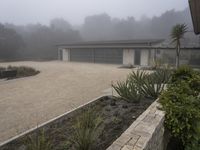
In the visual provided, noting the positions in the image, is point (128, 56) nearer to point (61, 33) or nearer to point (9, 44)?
point (9, 44)

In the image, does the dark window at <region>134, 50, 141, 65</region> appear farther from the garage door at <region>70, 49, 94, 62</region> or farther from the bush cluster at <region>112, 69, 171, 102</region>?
the bush cluster at <region>112, 69, 171, 102</region>

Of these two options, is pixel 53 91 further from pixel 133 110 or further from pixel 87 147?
pixel 87 147

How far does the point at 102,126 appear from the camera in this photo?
416 cm

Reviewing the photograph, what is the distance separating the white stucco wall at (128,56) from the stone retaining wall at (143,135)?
20.7 metres

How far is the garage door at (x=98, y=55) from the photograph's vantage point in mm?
26078

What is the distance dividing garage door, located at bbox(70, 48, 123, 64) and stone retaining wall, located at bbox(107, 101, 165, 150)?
22152 mm

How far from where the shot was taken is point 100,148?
329 centimetres

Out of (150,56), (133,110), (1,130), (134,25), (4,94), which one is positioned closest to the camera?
(1,130)

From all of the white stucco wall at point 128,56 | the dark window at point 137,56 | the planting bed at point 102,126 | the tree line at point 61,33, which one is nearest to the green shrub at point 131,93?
the planting bed at point 102,126

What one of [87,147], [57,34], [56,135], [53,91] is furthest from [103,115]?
[57,34]

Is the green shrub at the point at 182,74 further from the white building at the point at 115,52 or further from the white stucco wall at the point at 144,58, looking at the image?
the white stucco wall at the point at 144,58

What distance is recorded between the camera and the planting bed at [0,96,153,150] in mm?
3496

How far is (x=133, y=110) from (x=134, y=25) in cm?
6014

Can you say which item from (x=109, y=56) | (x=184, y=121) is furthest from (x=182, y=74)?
(x=109, y=56)
